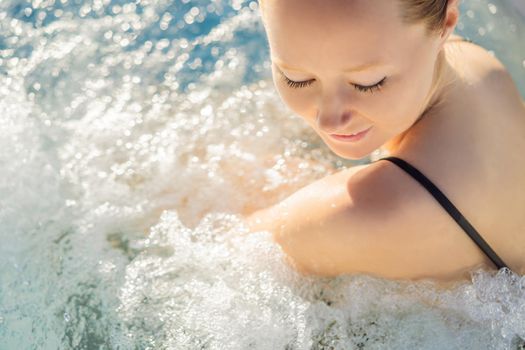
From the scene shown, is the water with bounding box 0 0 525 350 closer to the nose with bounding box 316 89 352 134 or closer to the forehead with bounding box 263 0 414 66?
the nose with bounding box 316 89 352 134

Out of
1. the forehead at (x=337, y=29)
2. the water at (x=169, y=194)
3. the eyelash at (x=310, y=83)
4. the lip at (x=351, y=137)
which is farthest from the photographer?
the water at (x=169, y=194)

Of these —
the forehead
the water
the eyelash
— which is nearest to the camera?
the forehead

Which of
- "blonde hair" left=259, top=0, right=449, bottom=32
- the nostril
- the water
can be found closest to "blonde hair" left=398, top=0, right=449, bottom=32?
"blonde hair" left=259, top=0, right=449, bottom=32

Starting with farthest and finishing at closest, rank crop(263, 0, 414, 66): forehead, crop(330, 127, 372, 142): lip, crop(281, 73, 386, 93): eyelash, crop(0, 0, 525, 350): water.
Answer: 1. crop(0, 0, 525, 350): water
2. crop(330, 127, 372, 142): lip
3. crop(281, 73, 386, 93): eyelash
4. crop(263, 0, 414, 66): forehead

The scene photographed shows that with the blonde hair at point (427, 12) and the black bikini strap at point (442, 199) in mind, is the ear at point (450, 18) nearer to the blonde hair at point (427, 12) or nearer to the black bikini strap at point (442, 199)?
the blonde hair at point (427, 12)

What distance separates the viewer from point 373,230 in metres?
1.71

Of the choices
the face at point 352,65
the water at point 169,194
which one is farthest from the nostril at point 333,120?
the water at point 169,194

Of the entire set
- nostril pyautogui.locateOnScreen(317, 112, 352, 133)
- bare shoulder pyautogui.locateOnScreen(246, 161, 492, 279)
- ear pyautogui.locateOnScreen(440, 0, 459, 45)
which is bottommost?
bare shoulder pyautogui.locateOnScreen(246, 161, 492, 279)

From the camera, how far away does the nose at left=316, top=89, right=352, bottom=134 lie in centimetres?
160

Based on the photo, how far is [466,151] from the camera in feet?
5.44

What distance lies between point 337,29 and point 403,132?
1.37 feet

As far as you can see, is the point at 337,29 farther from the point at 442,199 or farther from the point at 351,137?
the point at 442,199

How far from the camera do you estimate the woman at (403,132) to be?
151 cm

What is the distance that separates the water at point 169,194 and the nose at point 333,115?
508 mm
